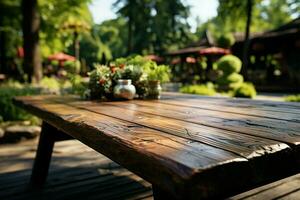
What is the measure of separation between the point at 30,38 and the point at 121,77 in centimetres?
668

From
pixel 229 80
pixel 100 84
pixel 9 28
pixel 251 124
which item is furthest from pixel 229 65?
pixel 251 124

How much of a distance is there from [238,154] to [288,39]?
65.0 feet

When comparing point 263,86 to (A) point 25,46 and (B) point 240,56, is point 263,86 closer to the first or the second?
(B) point 240,56

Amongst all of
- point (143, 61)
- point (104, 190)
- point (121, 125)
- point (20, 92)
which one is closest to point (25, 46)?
point (20, 92)

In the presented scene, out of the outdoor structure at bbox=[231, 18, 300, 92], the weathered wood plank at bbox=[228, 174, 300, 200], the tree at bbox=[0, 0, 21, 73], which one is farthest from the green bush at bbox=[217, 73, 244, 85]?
the weathered wood plank at bbox=[228, 174, 300, 200]

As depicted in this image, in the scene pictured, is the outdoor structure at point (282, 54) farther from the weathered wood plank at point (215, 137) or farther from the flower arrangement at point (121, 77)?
the weathered wood plank at point (215, 137)

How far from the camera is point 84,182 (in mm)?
2795

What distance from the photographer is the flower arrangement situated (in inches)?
107

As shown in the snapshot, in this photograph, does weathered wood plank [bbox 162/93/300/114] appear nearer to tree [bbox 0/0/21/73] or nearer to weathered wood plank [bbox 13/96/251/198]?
weathered wood plank [bbox 13/96/251/198]

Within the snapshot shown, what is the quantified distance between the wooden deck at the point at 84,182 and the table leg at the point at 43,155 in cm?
8

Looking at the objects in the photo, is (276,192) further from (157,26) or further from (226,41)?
(157,26)

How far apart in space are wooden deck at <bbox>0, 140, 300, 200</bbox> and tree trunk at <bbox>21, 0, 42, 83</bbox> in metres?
5.05

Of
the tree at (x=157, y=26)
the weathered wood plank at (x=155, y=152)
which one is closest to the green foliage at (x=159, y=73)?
the weathered wood plank at (x=155, y=152)

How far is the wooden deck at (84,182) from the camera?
8.04 ft
